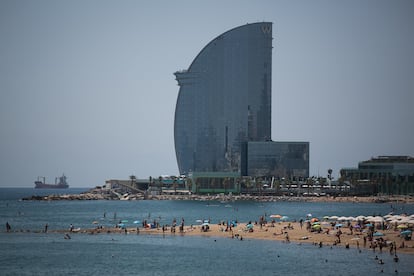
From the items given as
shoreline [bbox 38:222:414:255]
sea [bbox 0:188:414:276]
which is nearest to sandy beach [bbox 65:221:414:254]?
shoreline [bbox 38:222:414:255]

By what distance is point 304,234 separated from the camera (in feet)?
273

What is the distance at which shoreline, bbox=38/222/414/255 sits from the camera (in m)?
72.1

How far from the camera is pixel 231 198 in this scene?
629ft

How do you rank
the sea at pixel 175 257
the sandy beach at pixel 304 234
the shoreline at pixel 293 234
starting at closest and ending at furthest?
1. the sea at pixel 175 257
2. the shoreline at pixel 293 234
3. the sandy beach at pixel 304 234

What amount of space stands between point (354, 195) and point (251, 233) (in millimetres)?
117316

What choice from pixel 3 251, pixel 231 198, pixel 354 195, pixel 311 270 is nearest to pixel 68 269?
pixel 3 251

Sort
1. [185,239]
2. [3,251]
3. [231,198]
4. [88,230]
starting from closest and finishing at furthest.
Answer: [3,251], [185,239], [88,230], [231,198]

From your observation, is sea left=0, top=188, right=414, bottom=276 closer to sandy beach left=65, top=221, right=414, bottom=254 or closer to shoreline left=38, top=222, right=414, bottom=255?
shoreline left=38, top=222, right=414, bottom=255

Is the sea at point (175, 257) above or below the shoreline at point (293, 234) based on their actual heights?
below

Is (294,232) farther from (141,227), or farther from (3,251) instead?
(3,251)

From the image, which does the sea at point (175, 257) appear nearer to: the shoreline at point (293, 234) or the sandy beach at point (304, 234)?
the shoreline at point (293, 234)

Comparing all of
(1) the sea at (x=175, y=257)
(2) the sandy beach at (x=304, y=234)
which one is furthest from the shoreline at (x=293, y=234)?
(1) the sea at (x=175, y=257)

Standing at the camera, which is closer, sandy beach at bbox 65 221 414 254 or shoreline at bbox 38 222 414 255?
shoreline at bbox 38 222 414 255

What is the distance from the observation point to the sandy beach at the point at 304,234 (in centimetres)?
7237
